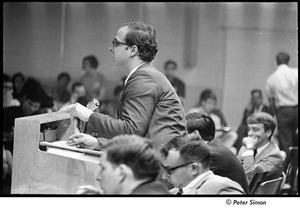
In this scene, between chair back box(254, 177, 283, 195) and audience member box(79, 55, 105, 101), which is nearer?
chair back box(254, 177, 283, 195)

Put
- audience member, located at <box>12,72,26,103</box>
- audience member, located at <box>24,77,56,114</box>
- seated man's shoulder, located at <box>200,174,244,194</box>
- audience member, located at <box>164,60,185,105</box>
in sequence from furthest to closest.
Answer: audience member, located at <box>164,60,185,105</box> → audience member, located at <box>12,72,26,103</box> → audience member, located at <box>24,77,56,114</box> → seated man's shoulder, located at <box>200,174,244,194</box>

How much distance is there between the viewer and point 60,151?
2607mm

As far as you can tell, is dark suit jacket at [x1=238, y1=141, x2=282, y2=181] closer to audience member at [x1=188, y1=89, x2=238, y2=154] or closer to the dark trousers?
audience member at [x1=188, y1=89, x2=238, y2=154]

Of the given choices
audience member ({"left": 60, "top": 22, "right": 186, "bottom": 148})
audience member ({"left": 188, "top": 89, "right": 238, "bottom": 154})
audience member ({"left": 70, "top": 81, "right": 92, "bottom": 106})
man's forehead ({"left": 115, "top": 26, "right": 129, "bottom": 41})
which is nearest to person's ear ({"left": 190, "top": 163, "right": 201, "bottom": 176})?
audience member ({"left": 60, "top": 22, "right": 186, "bottom": 148})

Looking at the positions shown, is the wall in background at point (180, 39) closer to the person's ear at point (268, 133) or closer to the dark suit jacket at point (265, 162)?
the person's ear at point (268, 133)

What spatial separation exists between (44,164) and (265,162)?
1.55 metres

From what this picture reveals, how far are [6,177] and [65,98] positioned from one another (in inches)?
120

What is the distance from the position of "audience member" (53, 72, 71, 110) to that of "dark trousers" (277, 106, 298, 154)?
200 centimetres

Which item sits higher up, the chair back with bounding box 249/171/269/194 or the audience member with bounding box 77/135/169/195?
the audience member with bounding box 77/135/169/195

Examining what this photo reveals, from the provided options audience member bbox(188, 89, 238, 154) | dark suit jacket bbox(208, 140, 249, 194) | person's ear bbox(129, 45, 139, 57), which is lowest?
audience member bbox(188, 89, 238, 154)

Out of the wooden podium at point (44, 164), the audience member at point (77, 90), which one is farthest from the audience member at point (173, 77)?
the wooden podium at point (44, 164)

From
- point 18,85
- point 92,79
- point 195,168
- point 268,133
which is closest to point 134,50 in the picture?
point 195,168

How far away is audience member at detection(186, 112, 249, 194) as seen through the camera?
9.77 ft
